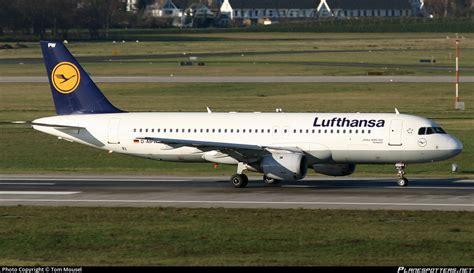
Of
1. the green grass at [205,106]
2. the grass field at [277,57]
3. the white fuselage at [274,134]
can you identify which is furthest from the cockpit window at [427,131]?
the grass field at [277,57]

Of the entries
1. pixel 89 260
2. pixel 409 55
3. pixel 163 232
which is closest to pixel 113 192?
pixel 163 232

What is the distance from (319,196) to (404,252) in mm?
14447

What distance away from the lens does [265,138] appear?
164ft

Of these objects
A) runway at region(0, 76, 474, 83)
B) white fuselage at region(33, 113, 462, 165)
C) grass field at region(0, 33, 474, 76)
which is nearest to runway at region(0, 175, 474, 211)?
white fuselage at region(33, 113, 462, 165)

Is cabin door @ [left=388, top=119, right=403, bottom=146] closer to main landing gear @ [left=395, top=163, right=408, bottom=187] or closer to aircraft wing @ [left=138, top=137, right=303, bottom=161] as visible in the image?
main landing gear @ [left=395, top=163, right=408, bottom=187]

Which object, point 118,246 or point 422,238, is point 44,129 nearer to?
point 118,246

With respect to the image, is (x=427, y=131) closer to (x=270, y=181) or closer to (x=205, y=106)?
(x=270, y=181)

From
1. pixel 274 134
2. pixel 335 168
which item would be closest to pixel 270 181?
pixel 274 134

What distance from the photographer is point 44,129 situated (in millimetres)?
53250

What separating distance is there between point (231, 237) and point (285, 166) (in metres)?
13.6

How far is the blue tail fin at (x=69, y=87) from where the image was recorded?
53625 mm

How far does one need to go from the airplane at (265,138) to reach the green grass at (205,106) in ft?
18.6

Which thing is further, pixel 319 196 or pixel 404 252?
pixel 319 196

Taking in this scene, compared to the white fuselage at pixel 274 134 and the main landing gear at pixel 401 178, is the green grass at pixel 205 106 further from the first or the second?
the main landing gear at pixel 401 178
